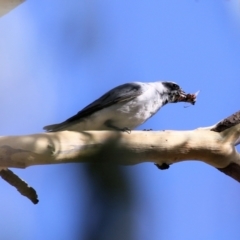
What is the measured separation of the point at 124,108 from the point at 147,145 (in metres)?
0.87

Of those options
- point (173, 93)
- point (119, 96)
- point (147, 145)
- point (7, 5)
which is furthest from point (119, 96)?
point (7, 5)

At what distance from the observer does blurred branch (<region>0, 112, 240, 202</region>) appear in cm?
143

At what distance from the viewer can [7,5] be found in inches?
39.4

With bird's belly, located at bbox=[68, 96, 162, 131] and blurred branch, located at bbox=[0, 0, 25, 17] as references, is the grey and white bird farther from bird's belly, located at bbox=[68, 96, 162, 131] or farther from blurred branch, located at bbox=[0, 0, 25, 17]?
blurred branch, located at bbox=[0, 0, 25, 17]

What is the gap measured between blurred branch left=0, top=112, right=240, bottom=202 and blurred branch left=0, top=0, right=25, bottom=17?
410 mm

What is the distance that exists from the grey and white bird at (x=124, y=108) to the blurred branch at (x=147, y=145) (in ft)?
1.84

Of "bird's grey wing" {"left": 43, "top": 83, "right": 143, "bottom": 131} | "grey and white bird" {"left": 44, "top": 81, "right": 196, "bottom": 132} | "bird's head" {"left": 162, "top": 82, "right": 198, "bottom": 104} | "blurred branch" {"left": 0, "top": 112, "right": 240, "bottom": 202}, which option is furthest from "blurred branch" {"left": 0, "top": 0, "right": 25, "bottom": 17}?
"bird's head" {"left": 162, "top": 82, "right": 198, "bottom": 104}

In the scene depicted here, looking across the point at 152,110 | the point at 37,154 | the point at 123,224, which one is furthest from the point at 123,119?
the point at 123,224

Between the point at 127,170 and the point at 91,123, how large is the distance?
179 centimetres

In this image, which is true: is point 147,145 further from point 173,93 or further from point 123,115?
point 173,93

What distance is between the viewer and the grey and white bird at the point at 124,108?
99.1 inches

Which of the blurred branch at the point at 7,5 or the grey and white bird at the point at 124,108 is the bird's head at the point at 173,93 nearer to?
the grey and white bird at the point at 124,108

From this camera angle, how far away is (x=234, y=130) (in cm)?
209

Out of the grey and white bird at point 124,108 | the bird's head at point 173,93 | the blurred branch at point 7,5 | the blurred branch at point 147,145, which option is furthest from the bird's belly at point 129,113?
the blurred branch at point 7,5
